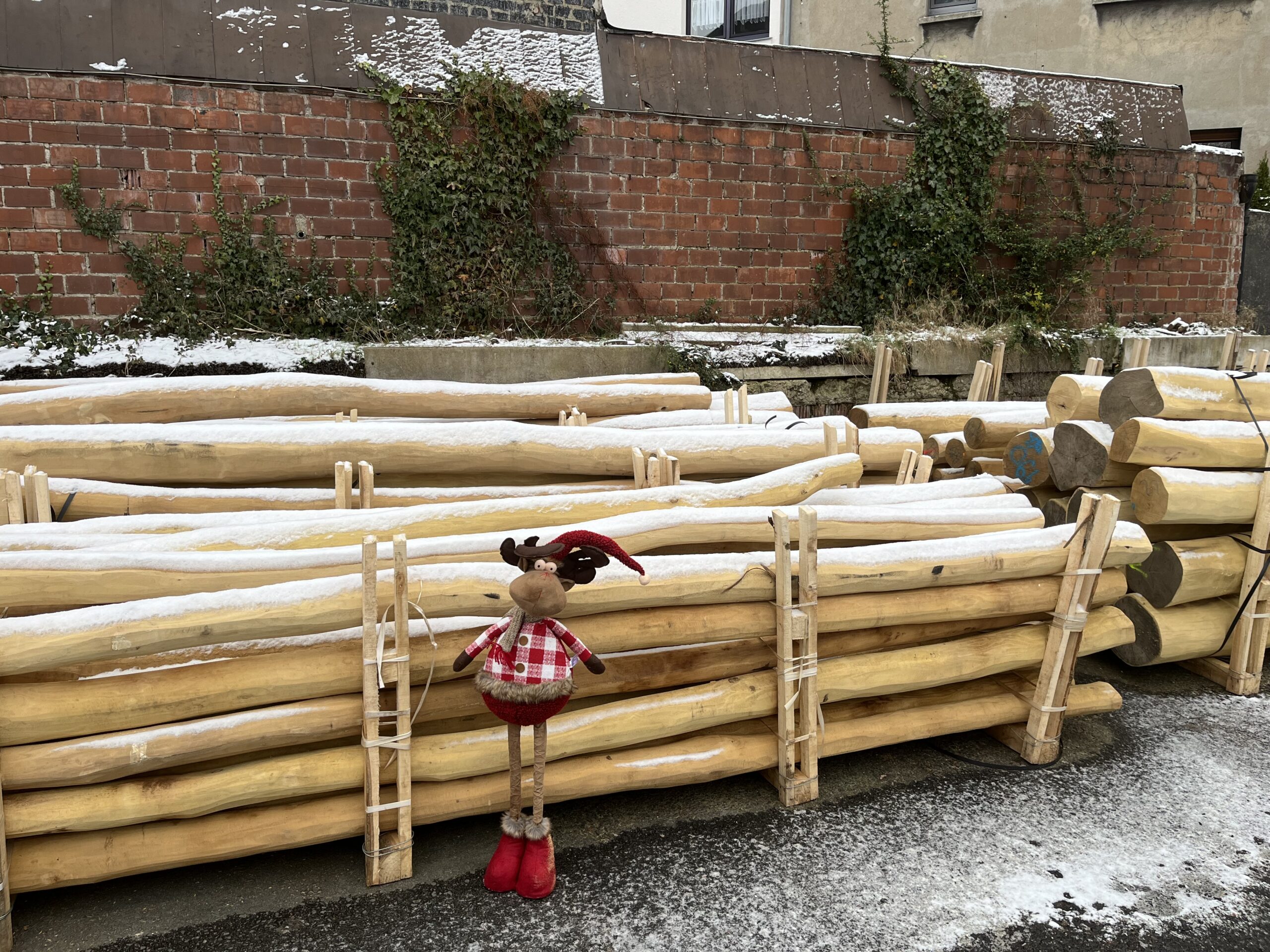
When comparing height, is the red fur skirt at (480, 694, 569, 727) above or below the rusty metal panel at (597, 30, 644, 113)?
below

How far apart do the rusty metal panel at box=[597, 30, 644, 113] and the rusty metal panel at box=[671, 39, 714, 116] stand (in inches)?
15.2

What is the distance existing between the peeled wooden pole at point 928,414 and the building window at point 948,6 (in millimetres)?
12524

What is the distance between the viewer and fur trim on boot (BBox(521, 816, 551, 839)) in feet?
9.86

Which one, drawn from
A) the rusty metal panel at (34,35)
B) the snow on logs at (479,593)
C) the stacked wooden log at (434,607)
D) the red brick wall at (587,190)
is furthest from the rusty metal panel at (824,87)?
the rusty metal panel at (34,35)

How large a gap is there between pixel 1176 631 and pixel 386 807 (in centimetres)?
414

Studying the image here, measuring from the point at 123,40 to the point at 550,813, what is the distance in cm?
692

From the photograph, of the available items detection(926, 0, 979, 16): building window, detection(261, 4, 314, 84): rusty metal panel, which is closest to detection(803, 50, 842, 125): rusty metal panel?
detection(261, 4, 314, 84): rusty metal panel

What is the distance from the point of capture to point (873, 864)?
3205mm

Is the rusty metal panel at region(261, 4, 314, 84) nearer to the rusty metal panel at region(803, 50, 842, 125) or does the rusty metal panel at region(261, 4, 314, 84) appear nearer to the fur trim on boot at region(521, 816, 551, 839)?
the rusty metal panel at region(803, 50, 842, 125)

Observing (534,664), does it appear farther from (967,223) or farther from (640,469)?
(967,223)

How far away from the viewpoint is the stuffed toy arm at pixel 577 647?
291 centimetres

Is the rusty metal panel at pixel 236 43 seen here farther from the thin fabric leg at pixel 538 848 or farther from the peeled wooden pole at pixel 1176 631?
the peeled wooden pole at pixel 1176 631

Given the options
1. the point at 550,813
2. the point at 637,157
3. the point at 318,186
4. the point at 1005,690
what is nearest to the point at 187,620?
the point at 550,813

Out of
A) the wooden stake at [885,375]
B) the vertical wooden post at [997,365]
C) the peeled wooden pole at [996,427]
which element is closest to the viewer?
the peeled wooden pole at [996,427]
